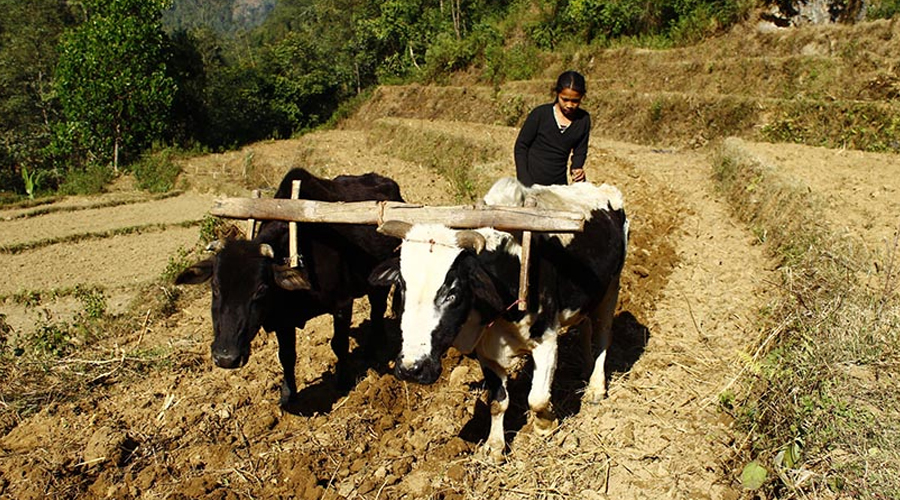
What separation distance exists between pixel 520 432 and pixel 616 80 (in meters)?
19.5

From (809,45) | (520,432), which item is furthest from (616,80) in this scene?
(520,432)

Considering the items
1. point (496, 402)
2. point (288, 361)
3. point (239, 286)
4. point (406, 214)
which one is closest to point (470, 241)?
point (406, 214)

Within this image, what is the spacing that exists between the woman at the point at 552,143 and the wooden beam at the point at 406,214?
166cm

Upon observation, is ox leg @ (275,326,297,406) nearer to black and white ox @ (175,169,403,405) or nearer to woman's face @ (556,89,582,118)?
black and white ox @ (175,169,403,405)

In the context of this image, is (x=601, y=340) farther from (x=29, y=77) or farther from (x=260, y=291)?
(x=29, y=77)

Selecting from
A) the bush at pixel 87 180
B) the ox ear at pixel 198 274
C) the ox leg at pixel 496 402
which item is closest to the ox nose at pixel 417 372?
the ox leg at pixel 496 402

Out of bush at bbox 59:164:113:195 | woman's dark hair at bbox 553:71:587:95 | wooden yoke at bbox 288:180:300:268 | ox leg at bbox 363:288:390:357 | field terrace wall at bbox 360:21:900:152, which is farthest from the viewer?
bush at bbox 59:164:113:195

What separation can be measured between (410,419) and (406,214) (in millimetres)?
1981

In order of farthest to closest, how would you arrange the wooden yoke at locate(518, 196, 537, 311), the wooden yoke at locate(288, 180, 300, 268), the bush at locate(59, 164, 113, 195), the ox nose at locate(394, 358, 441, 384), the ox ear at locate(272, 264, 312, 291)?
the bush at locate(59, 164, 113, 195)
the wooden yoke at locate(288, 180, 300, 268)
the ox ear at locate(272, 264, 312, 291)
the wooden yoke at locate(518, 196, 537, 311)
the ox nose at locate(394, 358, 441, 384)

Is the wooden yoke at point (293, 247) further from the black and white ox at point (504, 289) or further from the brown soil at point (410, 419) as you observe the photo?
the brown soil at point (410, 419)

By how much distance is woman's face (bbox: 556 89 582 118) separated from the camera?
4829 mm

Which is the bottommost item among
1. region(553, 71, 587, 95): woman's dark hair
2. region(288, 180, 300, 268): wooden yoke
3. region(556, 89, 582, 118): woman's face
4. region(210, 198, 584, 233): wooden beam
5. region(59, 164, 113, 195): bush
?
region(59, 164, 113, 195): bush

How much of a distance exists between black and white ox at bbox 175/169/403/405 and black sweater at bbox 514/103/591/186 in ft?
4.77

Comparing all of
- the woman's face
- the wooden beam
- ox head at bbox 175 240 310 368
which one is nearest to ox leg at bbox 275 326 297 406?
ox head at bbox 175 240 310 368
